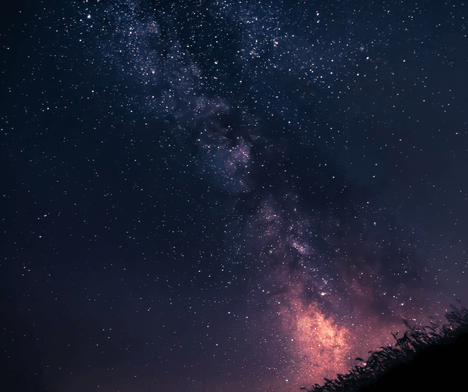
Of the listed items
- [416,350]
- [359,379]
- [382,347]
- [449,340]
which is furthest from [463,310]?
[359,379]

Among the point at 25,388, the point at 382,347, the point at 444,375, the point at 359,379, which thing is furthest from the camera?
the point at 25,388

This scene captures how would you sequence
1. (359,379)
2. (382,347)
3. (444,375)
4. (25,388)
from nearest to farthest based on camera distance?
(444,375) → (359,379) → (382,347) → (25,388)

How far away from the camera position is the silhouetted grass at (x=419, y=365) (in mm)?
2057

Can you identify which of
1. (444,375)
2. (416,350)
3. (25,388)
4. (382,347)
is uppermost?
(25,388)

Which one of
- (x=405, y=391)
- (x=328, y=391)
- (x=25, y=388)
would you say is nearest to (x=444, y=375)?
(x=405, y=391)

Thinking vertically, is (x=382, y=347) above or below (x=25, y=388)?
below

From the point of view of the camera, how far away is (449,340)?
2512 mm

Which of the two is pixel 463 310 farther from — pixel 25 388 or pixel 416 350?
pixel 25 388

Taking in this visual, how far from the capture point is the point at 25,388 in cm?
1952

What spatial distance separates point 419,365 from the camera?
7.94 feet

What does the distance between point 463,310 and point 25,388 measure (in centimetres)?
2939

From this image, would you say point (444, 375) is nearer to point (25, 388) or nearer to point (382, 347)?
point (382, 347)

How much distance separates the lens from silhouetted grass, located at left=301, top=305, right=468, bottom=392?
206 cm

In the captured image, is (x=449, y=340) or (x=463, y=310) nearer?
(x=449, y=340)
